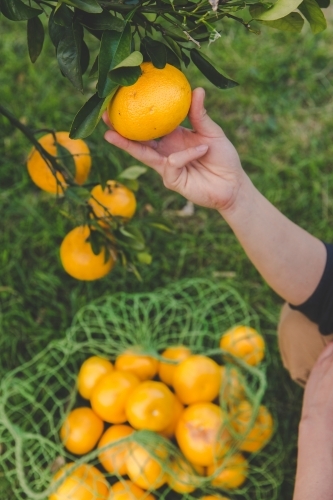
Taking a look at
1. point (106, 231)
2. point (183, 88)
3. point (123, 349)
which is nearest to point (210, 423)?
point (123, 349)

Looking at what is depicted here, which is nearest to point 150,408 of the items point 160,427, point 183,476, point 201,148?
point 160,427

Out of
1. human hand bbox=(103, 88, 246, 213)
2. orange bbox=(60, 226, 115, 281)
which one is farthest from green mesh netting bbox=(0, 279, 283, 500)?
human hand bbox=(103, 88, 246, 213)

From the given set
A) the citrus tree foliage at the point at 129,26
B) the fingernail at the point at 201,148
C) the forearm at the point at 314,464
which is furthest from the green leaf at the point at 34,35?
the forearm at the point at 314,464

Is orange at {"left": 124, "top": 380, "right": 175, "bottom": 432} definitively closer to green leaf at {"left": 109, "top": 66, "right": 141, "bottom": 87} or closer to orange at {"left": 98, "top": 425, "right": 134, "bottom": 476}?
orange at {"left": 98, "top": 425, "right": 134, "bottom": 476}

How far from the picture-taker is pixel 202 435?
137 centimetres

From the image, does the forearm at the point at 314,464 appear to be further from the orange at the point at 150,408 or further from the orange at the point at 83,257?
the orange at the point at 83,257

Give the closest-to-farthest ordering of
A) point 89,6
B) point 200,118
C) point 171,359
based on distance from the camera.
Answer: point 89,6 → point 200,118 → point 171,359

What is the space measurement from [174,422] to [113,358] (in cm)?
29

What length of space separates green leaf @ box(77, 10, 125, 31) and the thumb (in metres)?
0.21

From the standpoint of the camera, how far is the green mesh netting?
143 centimetres

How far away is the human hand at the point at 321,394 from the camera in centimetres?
123

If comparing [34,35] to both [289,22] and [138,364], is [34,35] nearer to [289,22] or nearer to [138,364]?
[289,22]

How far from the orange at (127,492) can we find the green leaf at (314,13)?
1.07m

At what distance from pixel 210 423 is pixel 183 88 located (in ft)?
2.91
